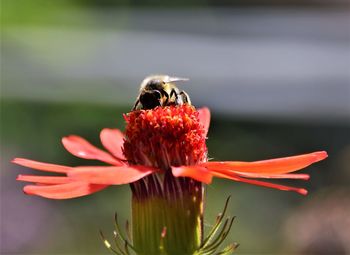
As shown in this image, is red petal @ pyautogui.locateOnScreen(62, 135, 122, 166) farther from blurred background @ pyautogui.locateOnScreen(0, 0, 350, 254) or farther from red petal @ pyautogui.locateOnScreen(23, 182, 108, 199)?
blurred background @ pyautogui.locateOnScreen(0, 0, 350, 254)

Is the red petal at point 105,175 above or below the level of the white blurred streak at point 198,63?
below

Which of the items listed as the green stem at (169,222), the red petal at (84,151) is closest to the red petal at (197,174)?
the green stem at (169,222)

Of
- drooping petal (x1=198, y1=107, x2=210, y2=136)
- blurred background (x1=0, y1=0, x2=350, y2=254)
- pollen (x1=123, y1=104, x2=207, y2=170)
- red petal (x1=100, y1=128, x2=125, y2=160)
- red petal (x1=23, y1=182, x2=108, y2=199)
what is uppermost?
blurred background (x1=0, y1=0, x2=350, y2=254)

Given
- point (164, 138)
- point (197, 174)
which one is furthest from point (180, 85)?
point (197, 174)

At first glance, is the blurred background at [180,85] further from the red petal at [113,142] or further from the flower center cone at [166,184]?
the flower center cone at [166,184]

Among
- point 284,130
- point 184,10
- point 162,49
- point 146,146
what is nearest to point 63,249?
point 284,130

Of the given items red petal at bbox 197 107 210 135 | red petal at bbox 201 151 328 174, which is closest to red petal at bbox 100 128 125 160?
red petal at bbox 197 107 210 135
